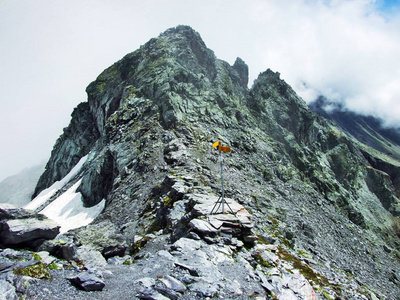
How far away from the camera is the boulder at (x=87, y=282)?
30.3ft

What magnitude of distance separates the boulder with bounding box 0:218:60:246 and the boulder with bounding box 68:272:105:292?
6.72 meters

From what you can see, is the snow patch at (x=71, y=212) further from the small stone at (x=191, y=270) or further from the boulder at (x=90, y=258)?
the small stone at (x=191, y=270)

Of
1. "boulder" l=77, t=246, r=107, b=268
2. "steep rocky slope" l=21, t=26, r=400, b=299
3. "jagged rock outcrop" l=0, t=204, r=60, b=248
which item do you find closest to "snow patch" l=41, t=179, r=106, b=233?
"steep rocky slope" l=21, t=26, r=400, b=299

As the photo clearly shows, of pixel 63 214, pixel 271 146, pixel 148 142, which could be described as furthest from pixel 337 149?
pixel 63 214

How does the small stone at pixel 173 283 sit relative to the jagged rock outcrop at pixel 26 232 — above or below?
above

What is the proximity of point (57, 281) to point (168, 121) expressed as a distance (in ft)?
110

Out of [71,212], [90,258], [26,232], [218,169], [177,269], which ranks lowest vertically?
[71,212]

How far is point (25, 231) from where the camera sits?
14.0m

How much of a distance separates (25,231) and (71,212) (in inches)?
953

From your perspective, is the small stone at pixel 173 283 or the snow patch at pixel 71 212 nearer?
the small stone at pixel 173 283

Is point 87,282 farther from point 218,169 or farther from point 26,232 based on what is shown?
point 218,169

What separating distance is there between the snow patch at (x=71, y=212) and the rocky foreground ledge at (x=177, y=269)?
58.1ft

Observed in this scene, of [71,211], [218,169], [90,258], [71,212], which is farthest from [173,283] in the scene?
[71,211]

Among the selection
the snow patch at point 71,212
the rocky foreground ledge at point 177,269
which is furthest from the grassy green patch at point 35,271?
the snow patch at point 71,212
